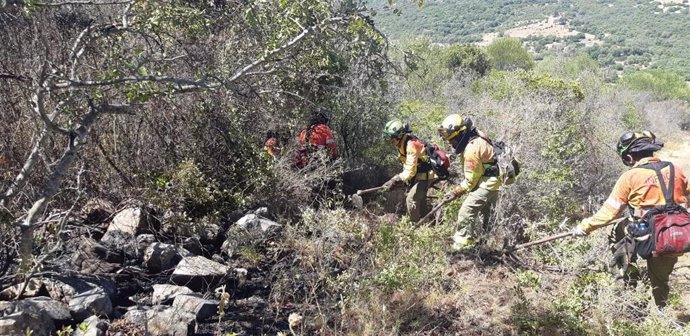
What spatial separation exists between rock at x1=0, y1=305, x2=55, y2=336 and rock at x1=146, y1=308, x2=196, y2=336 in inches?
25.0

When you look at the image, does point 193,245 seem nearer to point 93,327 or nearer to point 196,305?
point 196,305

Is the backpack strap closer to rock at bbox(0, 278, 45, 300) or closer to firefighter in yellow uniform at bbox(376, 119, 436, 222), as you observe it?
firefighter in yellow uniform at bbox(376, 119, 436, 222)

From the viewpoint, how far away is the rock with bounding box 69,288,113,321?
3.54 m

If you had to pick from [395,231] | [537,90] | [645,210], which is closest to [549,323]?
[645,210]

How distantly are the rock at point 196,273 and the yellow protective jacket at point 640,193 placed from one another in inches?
134

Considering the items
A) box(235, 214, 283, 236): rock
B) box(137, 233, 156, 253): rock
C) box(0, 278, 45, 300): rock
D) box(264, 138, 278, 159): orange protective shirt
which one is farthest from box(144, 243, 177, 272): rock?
box(264, 138, 278, 159): orange protective shirt

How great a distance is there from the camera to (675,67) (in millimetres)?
42375

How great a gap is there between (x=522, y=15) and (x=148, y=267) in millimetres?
79987

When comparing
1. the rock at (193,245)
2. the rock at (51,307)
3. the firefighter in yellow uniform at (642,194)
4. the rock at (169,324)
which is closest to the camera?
the rock at (51,307)

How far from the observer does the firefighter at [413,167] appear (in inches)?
231

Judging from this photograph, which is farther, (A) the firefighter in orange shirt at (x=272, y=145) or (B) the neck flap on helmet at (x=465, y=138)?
(A) the firefighter in orange shirt at (x=272, y=145)

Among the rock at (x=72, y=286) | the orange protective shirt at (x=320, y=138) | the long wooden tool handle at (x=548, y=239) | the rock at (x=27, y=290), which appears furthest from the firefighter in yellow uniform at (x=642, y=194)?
the rock at (x=27, y=290)

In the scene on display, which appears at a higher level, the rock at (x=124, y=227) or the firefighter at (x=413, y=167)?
the rock at (x=124, y=227)

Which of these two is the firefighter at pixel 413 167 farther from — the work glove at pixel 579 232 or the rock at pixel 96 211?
the rock at pixel 96 211
